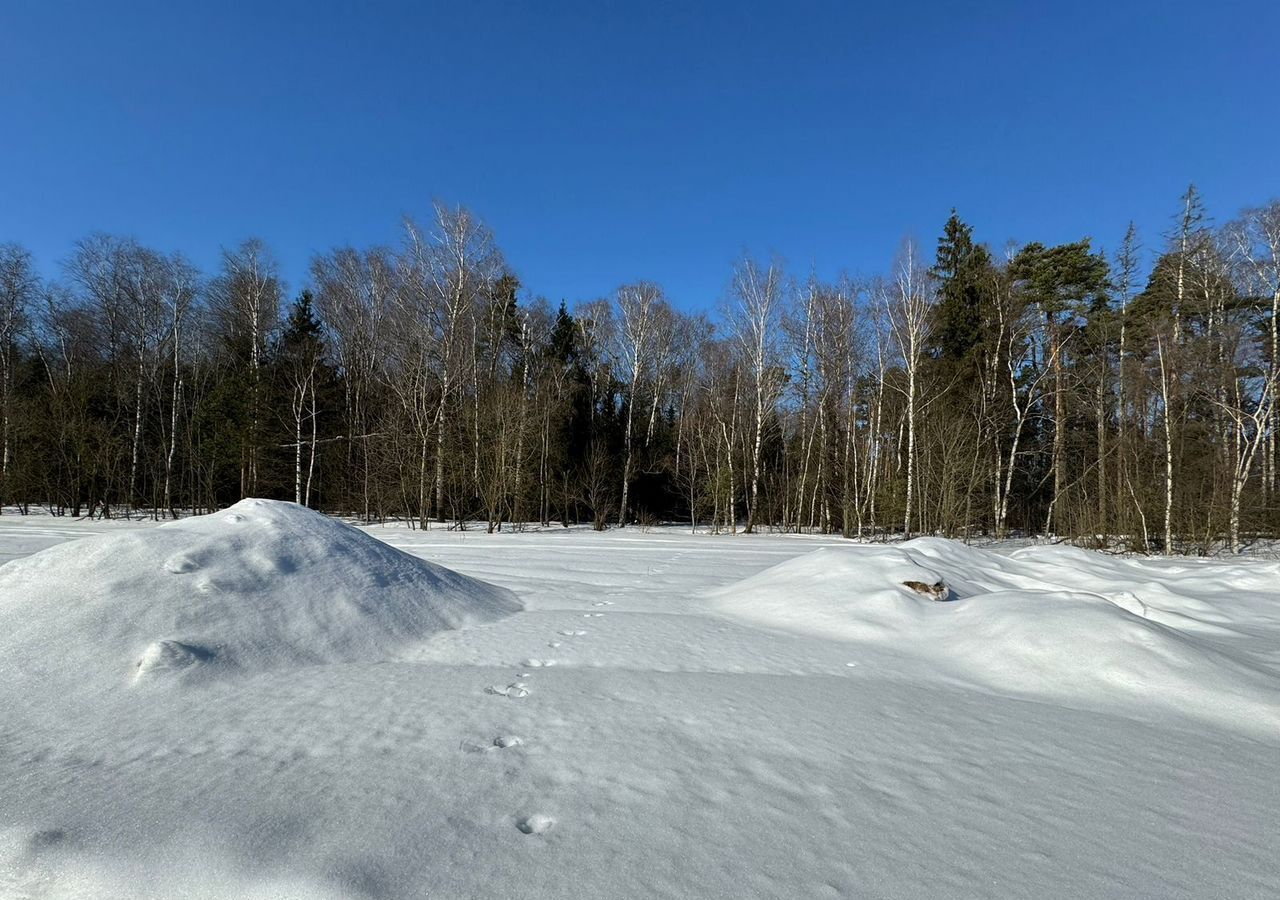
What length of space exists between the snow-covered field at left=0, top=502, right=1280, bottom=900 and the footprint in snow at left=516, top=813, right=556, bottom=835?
12 millimetres

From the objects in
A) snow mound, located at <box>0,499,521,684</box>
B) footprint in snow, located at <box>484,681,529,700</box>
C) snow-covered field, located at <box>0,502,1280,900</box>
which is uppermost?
snow mound, located at <box>0,499,521,684</box>

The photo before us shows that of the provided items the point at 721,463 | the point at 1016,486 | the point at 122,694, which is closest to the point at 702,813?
the point at 122,694

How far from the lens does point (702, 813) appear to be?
1.95 m

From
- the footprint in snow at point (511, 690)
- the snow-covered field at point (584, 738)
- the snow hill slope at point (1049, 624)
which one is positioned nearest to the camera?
the snow-covered field at point (584, 738)

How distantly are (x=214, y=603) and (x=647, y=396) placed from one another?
2432 centimetres

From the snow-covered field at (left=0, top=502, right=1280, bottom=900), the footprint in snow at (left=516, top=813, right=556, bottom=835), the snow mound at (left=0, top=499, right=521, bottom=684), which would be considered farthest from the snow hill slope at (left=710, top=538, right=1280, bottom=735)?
the snow mound at (left=0, top=499, right=521, bottom=684)

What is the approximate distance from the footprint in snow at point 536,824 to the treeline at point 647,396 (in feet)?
55.2

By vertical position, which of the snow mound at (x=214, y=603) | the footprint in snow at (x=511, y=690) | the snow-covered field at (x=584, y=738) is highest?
the snow mound at (x=214, y=603)

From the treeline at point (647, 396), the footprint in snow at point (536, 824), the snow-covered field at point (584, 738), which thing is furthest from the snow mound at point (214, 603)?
the treeline at point (647, 396)

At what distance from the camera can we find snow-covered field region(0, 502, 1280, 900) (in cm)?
164

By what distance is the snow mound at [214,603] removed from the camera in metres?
3.20

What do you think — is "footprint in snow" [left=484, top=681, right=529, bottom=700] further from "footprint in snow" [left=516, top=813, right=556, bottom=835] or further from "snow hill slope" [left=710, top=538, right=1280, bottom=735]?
"snow hill slope" [left=710, top=538, right=1280, bottom=735]

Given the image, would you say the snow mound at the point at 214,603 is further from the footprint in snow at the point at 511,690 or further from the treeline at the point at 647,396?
the treeline at the point at 647,396

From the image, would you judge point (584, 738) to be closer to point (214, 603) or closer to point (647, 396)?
point (214, 603)
